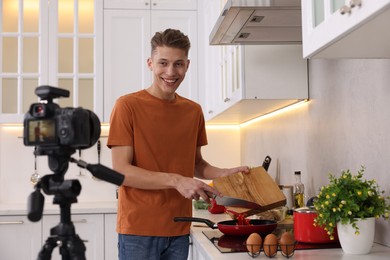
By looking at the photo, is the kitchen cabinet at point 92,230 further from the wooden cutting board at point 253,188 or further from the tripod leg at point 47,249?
the tripod leg at point 47,249

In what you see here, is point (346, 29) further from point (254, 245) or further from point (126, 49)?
point (126, 49)

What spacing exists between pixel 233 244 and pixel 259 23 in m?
0.76

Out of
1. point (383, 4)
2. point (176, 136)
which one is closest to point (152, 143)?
point (176, 136)

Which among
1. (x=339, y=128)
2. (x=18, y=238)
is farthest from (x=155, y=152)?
(x=18, y=238)

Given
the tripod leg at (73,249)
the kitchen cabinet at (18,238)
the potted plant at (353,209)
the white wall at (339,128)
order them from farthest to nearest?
the kitchen cabinet at (18,238) → the white wall at (339,128) → the potted plant at (353,209) → the tripod leg at (73,249)

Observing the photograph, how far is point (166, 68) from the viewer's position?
1791 mm

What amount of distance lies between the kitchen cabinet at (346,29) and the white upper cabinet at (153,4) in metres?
2.34

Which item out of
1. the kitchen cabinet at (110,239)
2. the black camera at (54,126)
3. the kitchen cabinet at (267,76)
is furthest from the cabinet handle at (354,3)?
the kitchen cabinet at (110,239)

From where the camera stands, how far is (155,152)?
5.97 ft

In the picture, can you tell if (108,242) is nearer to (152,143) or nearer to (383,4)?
(152,143)

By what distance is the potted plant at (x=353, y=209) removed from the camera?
4.62 feet

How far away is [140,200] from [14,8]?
7.30 feet

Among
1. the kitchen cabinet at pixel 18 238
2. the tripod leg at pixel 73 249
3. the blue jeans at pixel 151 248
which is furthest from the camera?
the kitchen cabinet at pixel 18 238

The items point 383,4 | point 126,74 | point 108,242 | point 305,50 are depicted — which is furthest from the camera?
point 126,74
